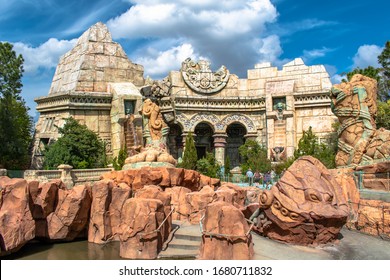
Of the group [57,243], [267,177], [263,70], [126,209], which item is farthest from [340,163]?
[263,70]

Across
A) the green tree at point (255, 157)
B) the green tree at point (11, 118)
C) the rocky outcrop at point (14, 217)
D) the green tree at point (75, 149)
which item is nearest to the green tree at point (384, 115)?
the green tree at point (255, 157)

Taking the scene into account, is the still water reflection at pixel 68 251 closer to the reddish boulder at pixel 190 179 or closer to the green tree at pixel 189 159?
the reddish boulder at pixel 190 179

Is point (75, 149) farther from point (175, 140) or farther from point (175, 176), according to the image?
point (175, 176)

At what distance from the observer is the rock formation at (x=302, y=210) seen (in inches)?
336

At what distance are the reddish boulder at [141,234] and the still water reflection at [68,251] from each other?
1.31 ft

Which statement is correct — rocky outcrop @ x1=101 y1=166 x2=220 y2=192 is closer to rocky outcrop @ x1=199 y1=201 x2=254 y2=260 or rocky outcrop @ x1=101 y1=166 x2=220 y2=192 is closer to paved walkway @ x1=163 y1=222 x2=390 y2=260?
paved walkway @ x1=163 y1=222 x2=390 y2=260

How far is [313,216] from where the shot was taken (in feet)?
27.7

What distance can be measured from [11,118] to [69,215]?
1940 cm

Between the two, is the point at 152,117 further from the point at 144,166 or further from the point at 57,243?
the point at 57,243

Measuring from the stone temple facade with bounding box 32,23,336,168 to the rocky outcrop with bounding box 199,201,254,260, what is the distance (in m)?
18.7

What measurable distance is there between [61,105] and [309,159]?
2037cm

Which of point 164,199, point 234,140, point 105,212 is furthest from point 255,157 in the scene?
point 105,212

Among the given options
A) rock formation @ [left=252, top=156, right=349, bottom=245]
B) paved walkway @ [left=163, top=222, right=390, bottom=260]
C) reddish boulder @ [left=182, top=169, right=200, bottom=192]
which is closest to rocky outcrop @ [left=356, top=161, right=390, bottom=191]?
paved walkway @ [left=163, top=222, right=390, bottom=260]

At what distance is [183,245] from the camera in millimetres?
9078
